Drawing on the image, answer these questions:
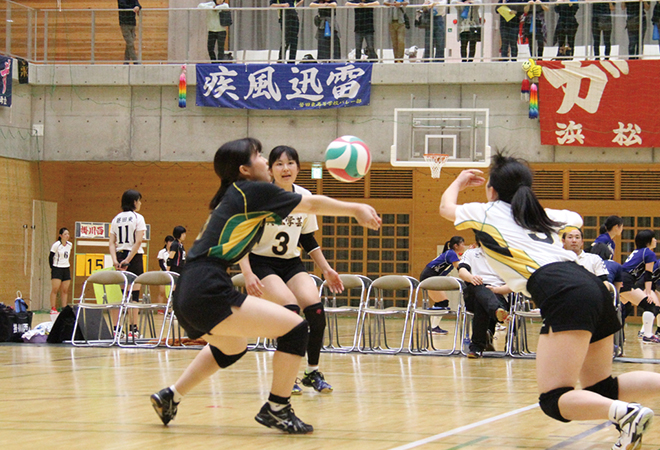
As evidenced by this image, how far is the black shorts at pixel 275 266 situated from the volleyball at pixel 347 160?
772 millimetres

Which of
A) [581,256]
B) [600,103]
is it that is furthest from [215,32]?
[581,256]

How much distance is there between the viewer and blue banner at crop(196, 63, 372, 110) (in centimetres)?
1505

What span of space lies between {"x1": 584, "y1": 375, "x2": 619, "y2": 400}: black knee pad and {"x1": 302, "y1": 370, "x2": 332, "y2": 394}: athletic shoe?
8.02ft

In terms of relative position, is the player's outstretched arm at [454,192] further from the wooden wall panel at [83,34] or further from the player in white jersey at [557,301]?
the wooden wall panel at [83,34]

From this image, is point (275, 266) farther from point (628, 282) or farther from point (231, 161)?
point (628, 282)

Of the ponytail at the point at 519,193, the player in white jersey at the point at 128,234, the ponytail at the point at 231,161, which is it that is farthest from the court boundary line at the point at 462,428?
the player in white jersey at the point at 128,234

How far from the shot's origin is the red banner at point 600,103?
14.1 metres

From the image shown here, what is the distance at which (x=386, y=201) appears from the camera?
775 inches

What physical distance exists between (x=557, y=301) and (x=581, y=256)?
520cm

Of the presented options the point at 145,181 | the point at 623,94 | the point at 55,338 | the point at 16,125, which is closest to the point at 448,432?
the point at 55,338

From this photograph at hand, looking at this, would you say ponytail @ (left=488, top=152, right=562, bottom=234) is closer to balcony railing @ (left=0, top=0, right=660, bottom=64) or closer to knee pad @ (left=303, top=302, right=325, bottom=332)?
knee pad @ (left=303, top=302, right=325, bottom=332)

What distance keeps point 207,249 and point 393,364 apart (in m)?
4.60

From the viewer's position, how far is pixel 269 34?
15367 mm

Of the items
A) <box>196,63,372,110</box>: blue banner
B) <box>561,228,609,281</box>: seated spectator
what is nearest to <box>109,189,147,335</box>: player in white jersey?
<box>561,228,609,281</box>: seated spectator
